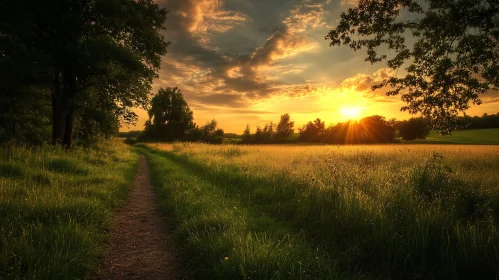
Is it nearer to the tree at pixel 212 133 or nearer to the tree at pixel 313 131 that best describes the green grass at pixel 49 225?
the tree at pixel 212 133

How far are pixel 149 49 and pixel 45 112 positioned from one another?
10.0 m

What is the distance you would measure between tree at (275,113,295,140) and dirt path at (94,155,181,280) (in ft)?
277

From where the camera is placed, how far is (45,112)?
1848 cm

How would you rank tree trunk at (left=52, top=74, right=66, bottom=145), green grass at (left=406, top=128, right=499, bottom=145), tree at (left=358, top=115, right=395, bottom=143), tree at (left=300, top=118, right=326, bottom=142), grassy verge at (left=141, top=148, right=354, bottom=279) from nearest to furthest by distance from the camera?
grassy verge at (left=141, top=148, right=354, bottom=279) → tree trunk at (left=52, top=74, right=66, bottom=145) → green grass at (left=406, top=128, right=499, bottom=145) → tree at (left=358, top=115, right=395, bottom=143) → tree at (left=300, top=118, right=326, bottom=142)

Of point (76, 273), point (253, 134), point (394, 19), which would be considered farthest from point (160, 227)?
point (253, 134)

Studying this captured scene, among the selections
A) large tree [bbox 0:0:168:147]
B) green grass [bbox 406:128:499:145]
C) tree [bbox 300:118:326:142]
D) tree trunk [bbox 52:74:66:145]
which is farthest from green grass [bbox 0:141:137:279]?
tree [bbox 300:118:326:142]

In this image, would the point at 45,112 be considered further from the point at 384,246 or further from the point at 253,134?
the point at 253,134

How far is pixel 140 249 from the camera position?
4520mm

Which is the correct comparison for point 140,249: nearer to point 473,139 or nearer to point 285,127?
point 473,139

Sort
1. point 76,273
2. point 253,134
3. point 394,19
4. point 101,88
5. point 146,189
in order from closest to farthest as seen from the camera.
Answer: point 76,273
point 394,19
point 146,189
point 101,88
point 253,134

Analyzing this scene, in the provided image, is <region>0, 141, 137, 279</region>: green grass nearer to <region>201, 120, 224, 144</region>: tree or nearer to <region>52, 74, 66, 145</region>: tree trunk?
<region>52, 74, 66, 145</region>: tree trunk

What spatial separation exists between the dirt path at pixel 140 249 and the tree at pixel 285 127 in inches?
3326

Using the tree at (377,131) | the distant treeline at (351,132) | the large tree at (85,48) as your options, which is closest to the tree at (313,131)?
the distant treeline at (351,132)

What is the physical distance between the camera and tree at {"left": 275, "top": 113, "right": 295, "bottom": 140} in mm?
90188
